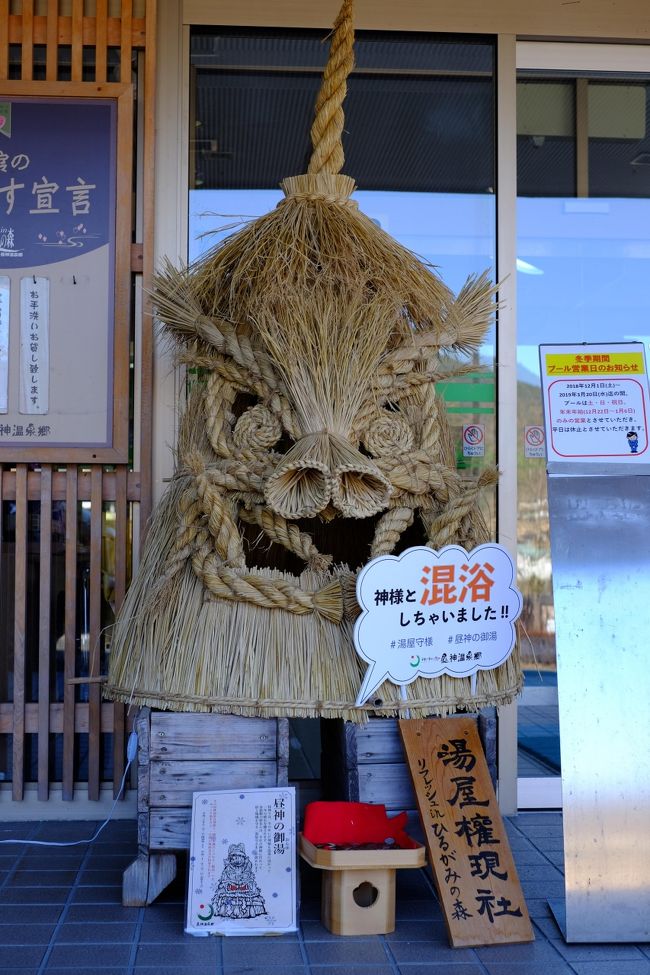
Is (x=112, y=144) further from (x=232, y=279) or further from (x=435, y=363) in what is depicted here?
(x=435, y=363)

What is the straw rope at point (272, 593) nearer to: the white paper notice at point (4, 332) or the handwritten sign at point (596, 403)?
the handwritten sign at point (596, 403)

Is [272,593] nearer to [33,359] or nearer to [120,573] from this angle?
[120,573]

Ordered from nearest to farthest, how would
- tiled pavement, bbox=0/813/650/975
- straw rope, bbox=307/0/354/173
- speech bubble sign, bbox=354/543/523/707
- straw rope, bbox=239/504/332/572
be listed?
1. tiled pavement, bbox=0/813/650/975
2. speech bubble sign, bbox=354/543/523/707
3. straw rope, bbox=239/504/332/572
4. straw rope, bbox=307/0/354/173

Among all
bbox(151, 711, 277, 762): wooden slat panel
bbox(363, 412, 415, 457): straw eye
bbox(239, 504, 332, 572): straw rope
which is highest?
bbox(363, 412, 415, 457): straw eye

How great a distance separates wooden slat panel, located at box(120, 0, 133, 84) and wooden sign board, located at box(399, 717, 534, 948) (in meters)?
2.57

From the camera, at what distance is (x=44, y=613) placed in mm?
3717

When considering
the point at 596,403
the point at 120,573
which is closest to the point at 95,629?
the point at 120,573

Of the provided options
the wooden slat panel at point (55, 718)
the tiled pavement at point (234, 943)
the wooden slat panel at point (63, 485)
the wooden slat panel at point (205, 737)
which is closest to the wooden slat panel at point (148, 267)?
the wooden slat panel at point (63, 485)

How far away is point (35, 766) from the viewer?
12.3ft

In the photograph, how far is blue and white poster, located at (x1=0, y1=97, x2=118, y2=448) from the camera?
368 cm

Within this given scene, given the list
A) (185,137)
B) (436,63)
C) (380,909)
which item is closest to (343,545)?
(380,909)

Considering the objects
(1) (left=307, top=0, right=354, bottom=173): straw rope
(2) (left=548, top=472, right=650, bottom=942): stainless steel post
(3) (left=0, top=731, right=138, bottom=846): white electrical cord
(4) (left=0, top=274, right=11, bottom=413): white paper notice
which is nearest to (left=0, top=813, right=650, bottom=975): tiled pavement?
(2) (left=548, top=472, right=650, bottom=942): stainless steel post

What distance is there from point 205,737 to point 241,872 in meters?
0.37

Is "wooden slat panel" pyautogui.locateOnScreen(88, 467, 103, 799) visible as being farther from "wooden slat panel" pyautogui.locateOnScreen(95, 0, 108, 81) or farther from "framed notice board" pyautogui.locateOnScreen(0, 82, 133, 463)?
"wooden slat panel" pyautogui.locateOnScreen(95, 0, 108, 81)
